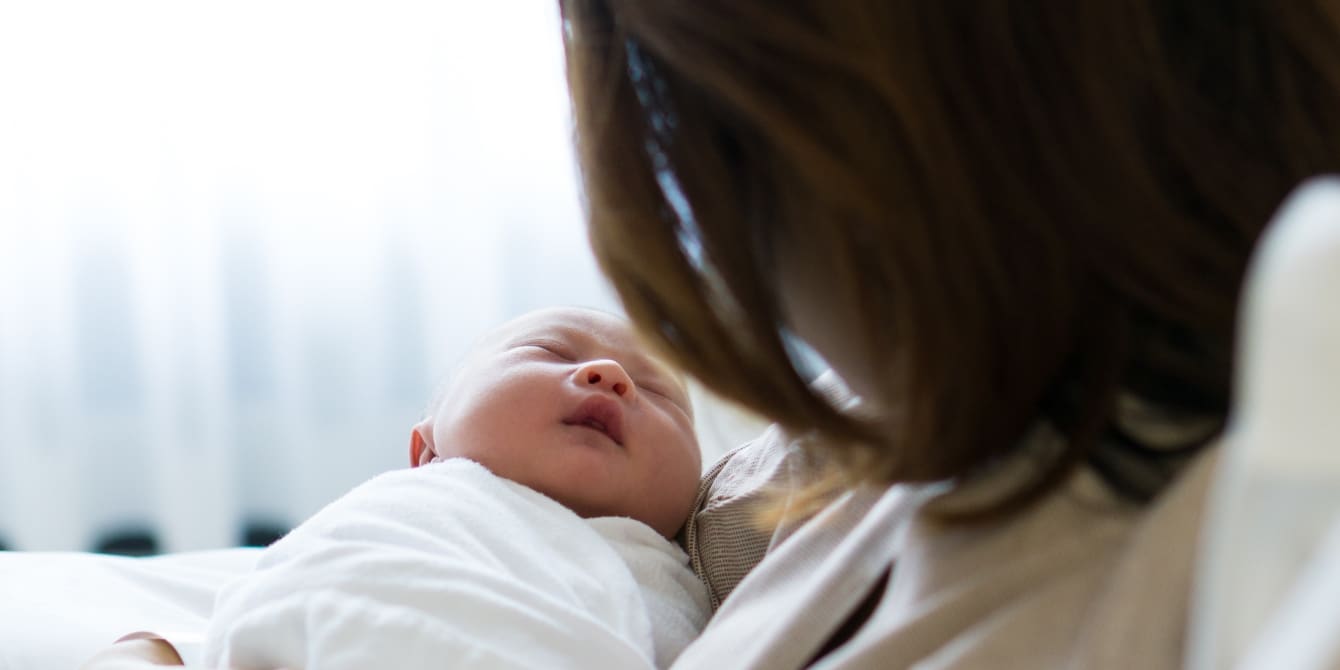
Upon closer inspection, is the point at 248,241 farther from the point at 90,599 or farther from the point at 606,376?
the point at 606,376

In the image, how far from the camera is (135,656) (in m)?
0.79

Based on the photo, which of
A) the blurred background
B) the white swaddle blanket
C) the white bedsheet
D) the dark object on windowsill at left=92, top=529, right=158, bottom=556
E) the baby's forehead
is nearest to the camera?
the white swaddle blanket

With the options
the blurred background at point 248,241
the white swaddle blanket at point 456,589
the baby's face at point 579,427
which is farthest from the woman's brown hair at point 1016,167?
the blurred background at point 248,241

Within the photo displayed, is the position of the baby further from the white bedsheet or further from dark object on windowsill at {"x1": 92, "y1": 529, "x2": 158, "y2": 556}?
dark object on windowsill at {"x1": 92, "y1": 529, "x2": 158, "y2": 556}

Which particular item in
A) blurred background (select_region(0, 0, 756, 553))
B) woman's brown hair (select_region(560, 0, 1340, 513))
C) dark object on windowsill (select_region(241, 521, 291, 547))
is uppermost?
woman's brown hair (select_region(560, 0, 1340, 513))

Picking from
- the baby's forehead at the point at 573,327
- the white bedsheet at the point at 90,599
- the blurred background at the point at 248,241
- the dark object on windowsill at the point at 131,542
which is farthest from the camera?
the dark object on windowsill at the point at 131,542

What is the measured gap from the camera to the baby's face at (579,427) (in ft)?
3.11

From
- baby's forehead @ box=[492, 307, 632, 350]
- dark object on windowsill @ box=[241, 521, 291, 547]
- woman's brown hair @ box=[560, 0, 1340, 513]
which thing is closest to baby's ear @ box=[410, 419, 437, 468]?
baby's forehead @ box=[492, 307, 632, 350]

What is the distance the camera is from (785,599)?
66 cm

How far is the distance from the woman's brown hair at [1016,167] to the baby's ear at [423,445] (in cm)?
70

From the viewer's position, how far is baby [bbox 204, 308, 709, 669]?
687 mm

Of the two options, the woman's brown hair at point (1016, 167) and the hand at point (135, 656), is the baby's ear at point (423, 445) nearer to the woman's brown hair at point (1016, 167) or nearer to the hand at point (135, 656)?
the hand at point (135, 656)

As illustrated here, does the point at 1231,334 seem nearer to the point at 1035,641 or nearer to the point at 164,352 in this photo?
the point at 1035,641

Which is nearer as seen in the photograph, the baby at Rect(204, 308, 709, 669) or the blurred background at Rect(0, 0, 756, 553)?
the baby at Rect(204, 308, 709, 669)
